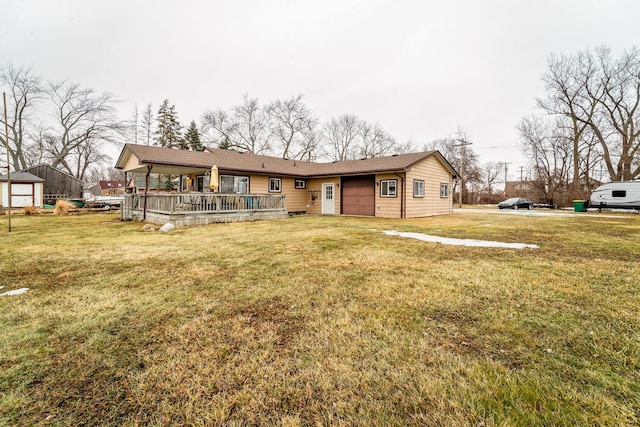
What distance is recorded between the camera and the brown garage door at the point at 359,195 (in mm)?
15654

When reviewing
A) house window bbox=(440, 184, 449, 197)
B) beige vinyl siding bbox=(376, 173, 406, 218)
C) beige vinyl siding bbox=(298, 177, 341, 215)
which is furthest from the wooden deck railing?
house window bbox=(440, 184, 449, 197)


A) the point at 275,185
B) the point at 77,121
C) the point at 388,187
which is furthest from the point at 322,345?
the point at 77,121

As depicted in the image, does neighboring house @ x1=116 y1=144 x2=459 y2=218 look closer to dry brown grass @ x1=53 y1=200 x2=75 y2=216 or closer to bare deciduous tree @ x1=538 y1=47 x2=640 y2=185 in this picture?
dry brown grass @ x1=53 y1=200 x2=75 y2=216

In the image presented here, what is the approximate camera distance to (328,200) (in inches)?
683

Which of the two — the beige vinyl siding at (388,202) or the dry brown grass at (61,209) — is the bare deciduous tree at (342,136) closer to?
the beige vinyl siding at (388,202)

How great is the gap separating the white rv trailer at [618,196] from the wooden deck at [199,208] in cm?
2515

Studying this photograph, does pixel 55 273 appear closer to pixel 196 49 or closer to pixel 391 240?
pixel 391 240

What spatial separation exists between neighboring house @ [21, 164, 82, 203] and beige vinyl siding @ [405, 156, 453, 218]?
29.9 metres

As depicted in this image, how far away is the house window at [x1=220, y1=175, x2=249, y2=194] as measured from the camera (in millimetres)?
14594

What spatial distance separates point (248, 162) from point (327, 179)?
508 centimetres

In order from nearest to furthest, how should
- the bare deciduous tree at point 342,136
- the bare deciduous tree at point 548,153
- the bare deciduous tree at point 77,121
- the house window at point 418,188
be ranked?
the house window at point 418,188 < the bare deciduous tree at point 77,121 < the bare deciduous tree at point 548,153 < the bare deciduous tree at point 342,136

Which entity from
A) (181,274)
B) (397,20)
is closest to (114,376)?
(181,274)

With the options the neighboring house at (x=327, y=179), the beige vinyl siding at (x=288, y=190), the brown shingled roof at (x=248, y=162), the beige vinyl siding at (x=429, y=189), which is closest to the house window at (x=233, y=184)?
the neighboring house at (x=327, y=179)

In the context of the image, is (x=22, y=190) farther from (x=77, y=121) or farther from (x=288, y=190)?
(x=288, y=190)
